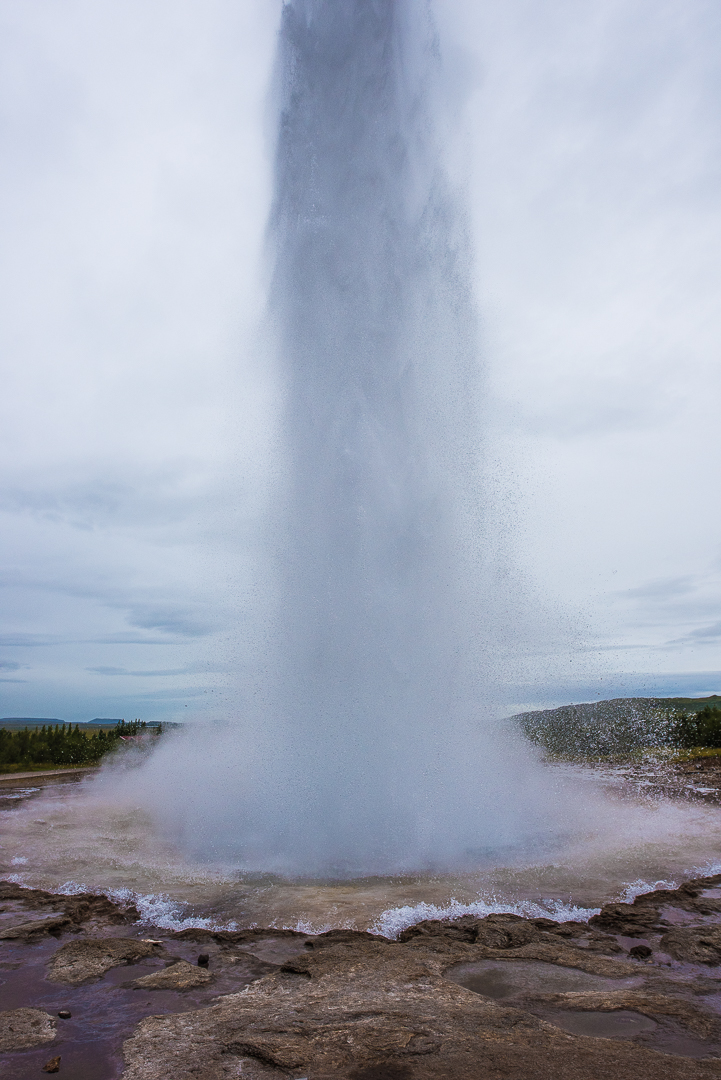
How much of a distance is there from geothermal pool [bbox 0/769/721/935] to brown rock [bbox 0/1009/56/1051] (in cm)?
274

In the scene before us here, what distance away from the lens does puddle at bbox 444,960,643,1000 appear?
21.2ft

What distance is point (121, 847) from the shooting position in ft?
42.9

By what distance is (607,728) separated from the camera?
1324 inches

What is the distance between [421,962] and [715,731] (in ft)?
111

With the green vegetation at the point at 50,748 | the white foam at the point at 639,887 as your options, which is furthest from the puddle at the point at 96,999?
the green vegetation at the point at 50,748

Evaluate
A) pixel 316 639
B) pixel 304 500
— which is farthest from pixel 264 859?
pixel 304 500

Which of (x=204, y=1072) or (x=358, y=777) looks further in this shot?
(x=358, y=777)

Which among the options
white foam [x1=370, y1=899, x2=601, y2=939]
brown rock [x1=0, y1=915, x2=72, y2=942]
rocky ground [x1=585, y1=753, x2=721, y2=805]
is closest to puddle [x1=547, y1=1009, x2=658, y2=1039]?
white foam [x1=370, y1=899, x2=601, y2=939]

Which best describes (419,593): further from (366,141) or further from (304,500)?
(366,141)

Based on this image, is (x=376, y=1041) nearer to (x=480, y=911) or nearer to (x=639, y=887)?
(x=480, y=911)

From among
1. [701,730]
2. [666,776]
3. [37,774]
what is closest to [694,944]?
[666,776]

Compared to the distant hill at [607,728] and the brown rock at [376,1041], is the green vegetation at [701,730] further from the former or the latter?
the brown rock at [376,1041]

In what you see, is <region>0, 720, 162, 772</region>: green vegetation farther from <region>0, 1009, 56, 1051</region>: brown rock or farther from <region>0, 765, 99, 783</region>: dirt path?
<region>0, 1009, 56, 1051</region>: brown rock

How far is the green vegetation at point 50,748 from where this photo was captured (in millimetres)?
31438
